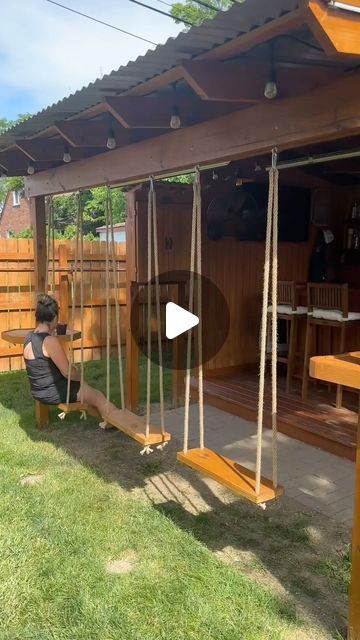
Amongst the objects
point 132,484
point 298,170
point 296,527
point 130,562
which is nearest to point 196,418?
point 132,484

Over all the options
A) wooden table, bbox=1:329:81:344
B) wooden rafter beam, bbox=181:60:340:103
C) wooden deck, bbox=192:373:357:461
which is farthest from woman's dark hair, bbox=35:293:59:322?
wooden rafter beam, bbox=181:60:340:103

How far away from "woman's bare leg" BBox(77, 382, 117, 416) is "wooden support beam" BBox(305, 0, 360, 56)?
279 centimetres

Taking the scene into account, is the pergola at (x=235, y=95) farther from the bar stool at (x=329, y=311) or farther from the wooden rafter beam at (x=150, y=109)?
the bar stool at (x=329, y=311)

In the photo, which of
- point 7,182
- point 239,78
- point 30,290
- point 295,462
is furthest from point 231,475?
point 7,182

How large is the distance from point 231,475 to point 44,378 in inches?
78.7

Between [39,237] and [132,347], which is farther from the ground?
[39,237]

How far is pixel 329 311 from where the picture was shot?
466 cm

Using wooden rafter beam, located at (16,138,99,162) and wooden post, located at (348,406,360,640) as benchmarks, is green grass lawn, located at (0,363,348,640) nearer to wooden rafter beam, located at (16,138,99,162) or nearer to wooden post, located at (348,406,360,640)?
wooden post, located at (348,406,360,640)

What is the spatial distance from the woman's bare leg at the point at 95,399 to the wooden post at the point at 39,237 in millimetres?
1353

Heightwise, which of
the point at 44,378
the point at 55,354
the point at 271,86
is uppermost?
the point at 271,86

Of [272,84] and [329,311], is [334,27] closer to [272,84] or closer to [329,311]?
[272,84]

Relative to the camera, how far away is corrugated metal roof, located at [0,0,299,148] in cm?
169

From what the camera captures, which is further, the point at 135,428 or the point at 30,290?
the point at 30,290

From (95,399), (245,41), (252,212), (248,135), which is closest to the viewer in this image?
(245,41)
